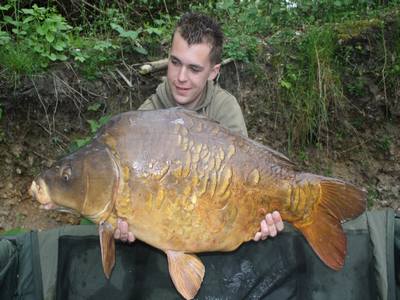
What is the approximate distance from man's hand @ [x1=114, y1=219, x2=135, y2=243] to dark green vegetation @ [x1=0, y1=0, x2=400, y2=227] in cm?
111

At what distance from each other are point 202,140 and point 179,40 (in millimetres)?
641

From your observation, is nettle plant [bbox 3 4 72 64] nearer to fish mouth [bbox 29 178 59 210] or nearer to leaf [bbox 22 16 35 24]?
leaf [bbox 22 16 35 24]

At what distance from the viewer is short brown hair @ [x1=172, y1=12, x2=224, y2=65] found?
228 centimetres

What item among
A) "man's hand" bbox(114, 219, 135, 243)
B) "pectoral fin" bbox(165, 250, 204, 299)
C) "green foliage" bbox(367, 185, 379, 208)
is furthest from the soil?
"pectoral fin" bbox(165, 250, 204, 299)

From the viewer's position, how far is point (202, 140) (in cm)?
179

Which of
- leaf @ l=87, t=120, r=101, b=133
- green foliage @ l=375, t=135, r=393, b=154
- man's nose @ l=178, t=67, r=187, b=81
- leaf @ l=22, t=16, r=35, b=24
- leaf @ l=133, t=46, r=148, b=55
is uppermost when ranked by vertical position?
man's nose @ l=178, t=67, r=187, b=81

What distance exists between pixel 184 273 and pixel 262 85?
5.28 feet

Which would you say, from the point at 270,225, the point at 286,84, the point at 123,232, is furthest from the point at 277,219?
the point at 286,84

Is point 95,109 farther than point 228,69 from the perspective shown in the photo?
No

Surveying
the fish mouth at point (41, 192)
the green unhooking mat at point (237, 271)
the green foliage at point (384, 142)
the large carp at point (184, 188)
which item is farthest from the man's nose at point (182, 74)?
the green foliage at point (384, 142)

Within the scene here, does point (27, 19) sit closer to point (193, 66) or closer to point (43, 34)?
point (43, 34)

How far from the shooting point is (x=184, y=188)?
1758 millimetres

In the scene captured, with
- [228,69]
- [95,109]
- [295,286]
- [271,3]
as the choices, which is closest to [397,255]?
[295,286]

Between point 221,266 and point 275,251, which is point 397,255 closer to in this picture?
point 275,251
